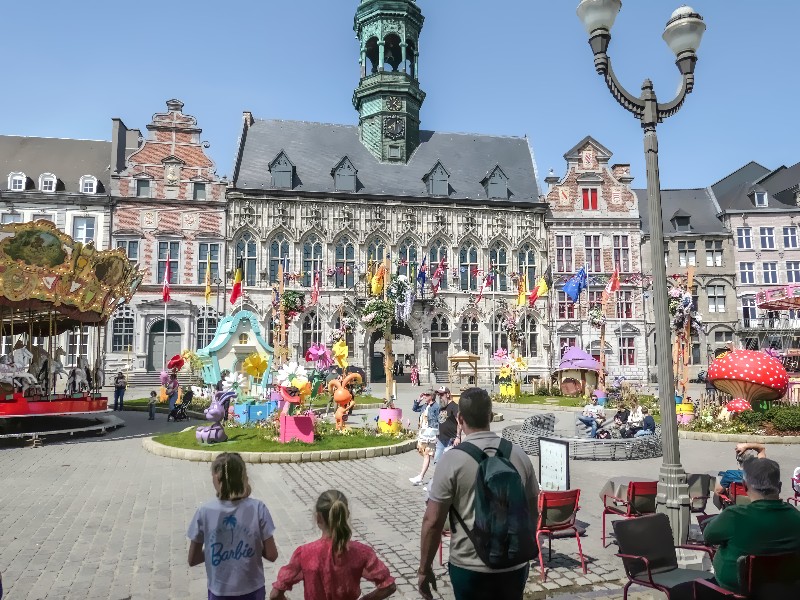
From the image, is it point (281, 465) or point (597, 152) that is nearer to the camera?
point (281, 465)

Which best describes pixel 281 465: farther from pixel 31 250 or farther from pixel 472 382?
pixel 472 382

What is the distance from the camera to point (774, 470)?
4.16m

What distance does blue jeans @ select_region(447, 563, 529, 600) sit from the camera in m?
3.54

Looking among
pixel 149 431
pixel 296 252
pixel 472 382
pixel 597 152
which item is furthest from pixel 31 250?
pixel 597 152

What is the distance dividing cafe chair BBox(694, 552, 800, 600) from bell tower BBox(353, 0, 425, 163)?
40.7 m

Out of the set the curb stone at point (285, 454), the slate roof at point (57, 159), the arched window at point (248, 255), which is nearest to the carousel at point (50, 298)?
the curb stone at point (285, 454)

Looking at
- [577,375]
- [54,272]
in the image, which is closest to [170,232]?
[54,272]

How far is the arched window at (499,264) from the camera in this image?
41.2 m

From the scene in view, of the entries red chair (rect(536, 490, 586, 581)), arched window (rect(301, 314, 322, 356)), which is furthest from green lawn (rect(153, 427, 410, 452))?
arched window (rect(301, 314, 322, 356))

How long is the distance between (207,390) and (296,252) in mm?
13340

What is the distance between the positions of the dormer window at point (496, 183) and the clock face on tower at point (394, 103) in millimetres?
8105

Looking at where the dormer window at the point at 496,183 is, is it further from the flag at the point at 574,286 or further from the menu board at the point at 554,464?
the menu board at the point at 554,464

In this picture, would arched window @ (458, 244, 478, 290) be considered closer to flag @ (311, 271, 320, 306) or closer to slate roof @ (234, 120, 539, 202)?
slate roof @ (234, 120, 539, 202)

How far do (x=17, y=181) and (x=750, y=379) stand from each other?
1618 inches
